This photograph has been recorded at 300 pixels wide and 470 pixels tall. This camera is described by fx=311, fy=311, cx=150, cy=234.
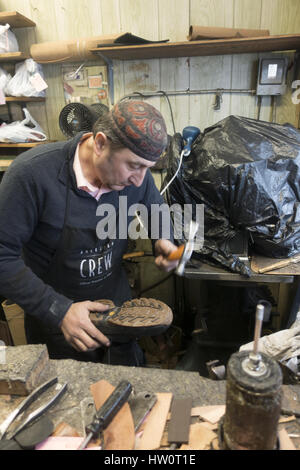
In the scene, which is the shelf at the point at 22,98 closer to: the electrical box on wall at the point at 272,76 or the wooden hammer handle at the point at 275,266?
the electrical box on wall at the point at 272,76

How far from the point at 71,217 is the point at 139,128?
0.44m

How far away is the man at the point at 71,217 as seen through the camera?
97 cm

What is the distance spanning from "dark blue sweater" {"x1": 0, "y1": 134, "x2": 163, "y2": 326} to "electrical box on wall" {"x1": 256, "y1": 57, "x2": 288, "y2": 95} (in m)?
1.36

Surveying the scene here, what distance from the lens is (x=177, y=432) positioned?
2.31 feet

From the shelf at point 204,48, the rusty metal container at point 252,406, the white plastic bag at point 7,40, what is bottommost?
the rusty metal container at point 252,406

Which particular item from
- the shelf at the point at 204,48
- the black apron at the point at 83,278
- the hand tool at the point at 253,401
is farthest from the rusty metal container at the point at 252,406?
the shelf at the point at 204,48

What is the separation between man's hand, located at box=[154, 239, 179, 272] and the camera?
1.20m

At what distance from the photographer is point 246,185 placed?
1414 mm

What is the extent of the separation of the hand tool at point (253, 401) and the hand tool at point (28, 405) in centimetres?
44

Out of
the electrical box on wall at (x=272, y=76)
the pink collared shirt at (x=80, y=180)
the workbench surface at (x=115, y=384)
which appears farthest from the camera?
the electrical box on wall at (x=272, y=76)

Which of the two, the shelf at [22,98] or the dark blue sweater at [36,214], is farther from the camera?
the shelf at [22,98]

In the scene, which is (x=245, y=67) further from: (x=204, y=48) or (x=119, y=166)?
(x=119, y=166)

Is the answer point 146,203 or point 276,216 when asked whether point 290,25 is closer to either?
point 276,216

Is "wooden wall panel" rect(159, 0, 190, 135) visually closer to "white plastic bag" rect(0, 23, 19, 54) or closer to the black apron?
"white plastic bag" rect(0, 23, 19, 54)
